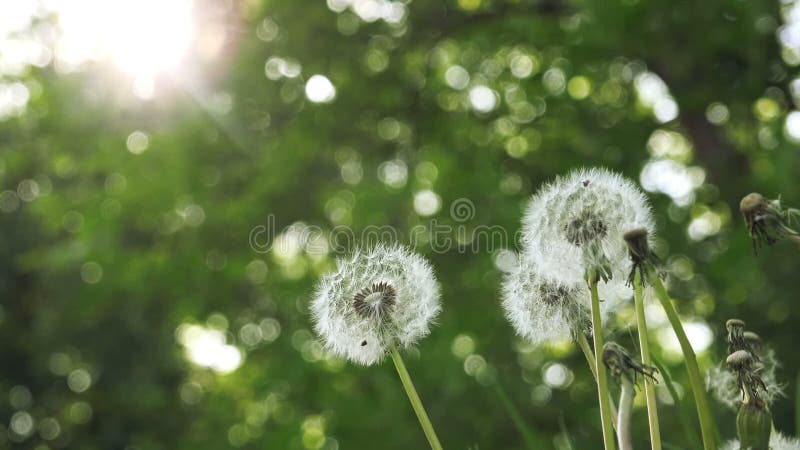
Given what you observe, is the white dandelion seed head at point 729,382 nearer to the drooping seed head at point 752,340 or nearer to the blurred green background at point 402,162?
the drooping seed head at point 752,340

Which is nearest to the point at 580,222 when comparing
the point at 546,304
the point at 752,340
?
the point at 546,304

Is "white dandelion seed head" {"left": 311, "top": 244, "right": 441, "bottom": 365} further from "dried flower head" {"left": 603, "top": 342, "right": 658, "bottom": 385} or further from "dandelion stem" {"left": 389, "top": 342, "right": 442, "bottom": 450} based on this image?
"dried flower head" {"left": 603, "top": 342, "right": 658, "bottom": 385}

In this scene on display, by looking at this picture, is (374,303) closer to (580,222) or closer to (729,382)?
(580,222)

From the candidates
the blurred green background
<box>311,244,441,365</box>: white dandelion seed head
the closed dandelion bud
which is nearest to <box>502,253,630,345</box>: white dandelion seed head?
<box>311,244,441,365</box>: white dandelion seed head

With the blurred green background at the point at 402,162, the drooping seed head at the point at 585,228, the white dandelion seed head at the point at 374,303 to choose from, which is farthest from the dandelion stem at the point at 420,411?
the blurred green background at the point at 402,162

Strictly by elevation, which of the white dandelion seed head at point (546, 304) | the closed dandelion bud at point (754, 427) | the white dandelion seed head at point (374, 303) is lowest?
the closed dandelion bud at point (754, 427)

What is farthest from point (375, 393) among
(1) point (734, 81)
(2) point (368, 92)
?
(1) point (734, 81)
